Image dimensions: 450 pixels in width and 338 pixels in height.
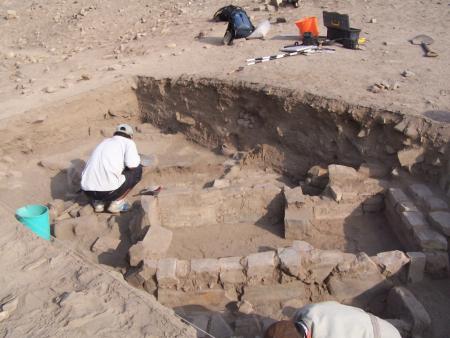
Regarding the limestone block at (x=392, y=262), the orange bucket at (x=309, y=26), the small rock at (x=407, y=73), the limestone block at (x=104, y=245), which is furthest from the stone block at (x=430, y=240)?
the orange bucket at (x=309, y=26)

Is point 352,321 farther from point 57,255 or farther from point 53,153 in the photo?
point 53,153

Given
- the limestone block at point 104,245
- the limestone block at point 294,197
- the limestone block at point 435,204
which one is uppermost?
the limestone block at point 294,197

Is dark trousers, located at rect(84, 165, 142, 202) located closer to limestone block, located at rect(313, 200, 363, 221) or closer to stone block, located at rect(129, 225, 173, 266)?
stone block, located at rect(129, 225, 173, 266)

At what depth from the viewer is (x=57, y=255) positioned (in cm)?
362

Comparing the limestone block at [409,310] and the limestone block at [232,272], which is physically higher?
the limestone block at [232,272]

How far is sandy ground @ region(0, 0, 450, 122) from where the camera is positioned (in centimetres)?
670

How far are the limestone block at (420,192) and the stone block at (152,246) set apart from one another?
2841 mm

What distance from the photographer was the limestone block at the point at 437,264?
14.1 feet

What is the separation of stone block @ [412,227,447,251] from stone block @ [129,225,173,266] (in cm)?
267

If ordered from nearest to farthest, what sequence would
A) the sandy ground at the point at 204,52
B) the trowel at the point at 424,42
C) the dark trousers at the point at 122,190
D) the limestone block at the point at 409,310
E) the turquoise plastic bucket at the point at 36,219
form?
1. the limestone block at the point at 409,310
2. the turquoise plastic bucket at the point at 36,219
3. the dark trousers at the point at 122,190
4. the sandy ground at the point at 204,52
5. the trowel at the point at 424,42

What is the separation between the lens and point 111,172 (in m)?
5.82

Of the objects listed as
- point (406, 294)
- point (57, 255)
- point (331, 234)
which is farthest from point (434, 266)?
point (57, 255)

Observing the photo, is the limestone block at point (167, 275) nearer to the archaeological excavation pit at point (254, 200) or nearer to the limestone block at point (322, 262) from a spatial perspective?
the archaeological excavation pit at point (254, 200)

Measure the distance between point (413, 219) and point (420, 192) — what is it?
0.52m
